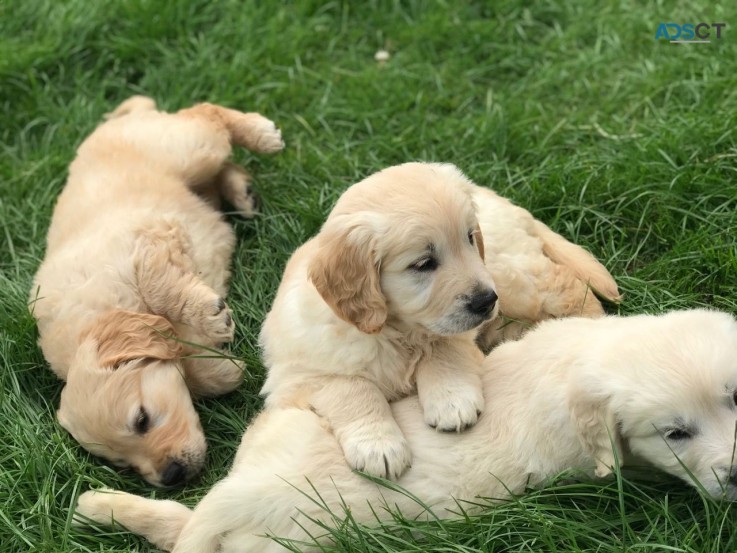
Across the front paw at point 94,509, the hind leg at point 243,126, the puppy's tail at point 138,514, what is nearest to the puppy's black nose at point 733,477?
the puppy's tail at point 138,514

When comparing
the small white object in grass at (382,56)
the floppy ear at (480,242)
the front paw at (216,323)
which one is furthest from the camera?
the small white object in grass at (382,56)

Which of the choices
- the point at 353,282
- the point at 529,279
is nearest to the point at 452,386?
the point at 353,282

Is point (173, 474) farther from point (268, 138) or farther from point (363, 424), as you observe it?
point (268, 138)

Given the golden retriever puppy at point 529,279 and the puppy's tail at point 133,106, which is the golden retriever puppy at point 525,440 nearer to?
the golden retriever puppy at point 529,279

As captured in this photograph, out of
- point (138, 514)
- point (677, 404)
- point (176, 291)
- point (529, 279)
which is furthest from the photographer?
point (176, 291)

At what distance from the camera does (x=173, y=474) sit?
3.48m

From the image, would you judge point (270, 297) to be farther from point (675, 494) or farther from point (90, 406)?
point (675, 494)

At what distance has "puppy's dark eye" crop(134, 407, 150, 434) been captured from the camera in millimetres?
3520

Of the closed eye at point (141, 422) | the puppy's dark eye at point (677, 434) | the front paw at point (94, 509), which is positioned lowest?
the front paw at point (94, 509)

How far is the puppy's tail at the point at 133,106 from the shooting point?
5.07 m

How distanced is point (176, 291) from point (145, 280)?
16 cm

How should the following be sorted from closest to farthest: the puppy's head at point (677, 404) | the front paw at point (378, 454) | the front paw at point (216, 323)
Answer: the puppy's head at point (677, 404), the front paw at point (378, 454), the front paw at point (216, 323)

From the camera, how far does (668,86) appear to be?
475 centimetres

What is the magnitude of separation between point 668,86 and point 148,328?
3.16 m
